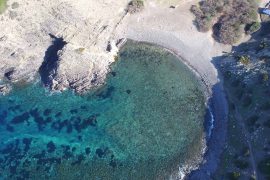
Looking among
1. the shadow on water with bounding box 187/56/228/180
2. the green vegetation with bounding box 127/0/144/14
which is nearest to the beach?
the green vegetation with bounding box 127/0/144/14

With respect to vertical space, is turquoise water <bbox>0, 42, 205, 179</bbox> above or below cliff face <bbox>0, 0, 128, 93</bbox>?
below

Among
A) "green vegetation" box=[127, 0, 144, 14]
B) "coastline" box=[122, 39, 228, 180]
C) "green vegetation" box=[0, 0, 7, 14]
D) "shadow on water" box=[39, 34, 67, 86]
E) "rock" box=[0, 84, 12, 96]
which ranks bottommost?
"coastline" box=[122, 39, 228, 180]

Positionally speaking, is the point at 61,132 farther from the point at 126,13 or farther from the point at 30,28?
the point at 126,13

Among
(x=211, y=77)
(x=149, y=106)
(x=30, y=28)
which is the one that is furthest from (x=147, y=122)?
(x=30, y=28)

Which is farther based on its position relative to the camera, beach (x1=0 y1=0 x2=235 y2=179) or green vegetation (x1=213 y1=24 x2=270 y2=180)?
beach (x1=0 y1=0 x2=235 y2=179)

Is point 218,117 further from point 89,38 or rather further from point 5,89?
point 5,89

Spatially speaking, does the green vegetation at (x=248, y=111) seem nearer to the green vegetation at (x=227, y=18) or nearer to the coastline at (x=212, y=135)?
the coastline at (x=212, y=135)

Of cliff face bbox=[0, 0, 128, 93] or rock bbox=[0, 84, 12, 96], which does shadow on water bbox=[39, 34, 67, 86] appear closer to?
cliff face bbox=[0, 0, 128, 93]

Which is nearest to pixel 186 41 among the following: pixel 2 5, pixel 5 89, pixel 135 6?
pixel 135 6
